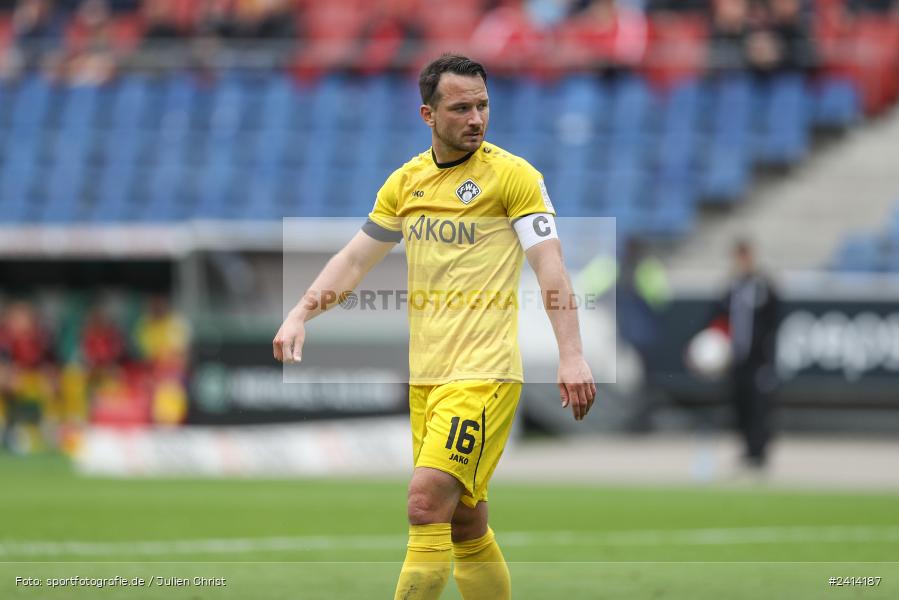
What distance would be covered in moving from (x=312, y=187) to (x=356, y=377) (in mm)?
5319

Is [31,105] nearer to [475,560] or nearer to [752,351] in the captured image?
[752,351]

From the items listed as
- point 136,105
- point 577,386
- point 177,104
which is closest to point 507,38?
point 177,104

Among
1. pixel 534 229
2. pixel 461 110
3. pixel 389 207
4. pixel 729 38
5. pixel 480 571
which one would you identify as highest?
pixel 729 38

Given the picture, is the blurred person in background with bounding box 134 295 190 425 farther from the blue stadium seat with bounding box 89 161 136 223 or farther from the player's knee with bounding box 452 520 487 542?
the player's knee with bounding box 452 520 487 542

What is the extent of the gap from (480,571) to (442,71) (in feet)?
6.95

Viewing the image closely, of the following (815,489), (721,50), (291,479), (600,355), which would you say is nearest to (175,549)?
(291,479)

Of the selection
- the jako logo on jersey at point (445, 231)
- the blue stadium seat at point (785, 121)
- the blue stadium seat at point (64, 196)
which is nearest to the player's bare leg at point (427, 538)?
the jako logo on jersey at point (445, 231)

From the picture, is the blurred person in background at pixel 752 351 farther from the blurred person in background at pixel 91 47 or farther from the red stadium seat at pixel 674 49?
the blurred person in background at pixel 91 47

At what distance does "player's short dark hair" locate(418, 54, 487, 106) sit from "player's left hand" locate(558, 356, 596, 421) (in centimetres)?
127

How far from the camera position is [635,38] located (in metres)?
20.8

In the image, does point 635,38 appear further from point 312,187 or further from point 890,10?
point 312,187

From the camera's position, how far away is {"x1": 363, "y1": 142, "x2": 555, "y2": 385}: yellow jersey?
580 cm

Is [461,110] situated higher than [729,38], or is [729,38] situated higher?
[729,38]

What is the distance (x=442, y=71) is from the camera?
581cm
